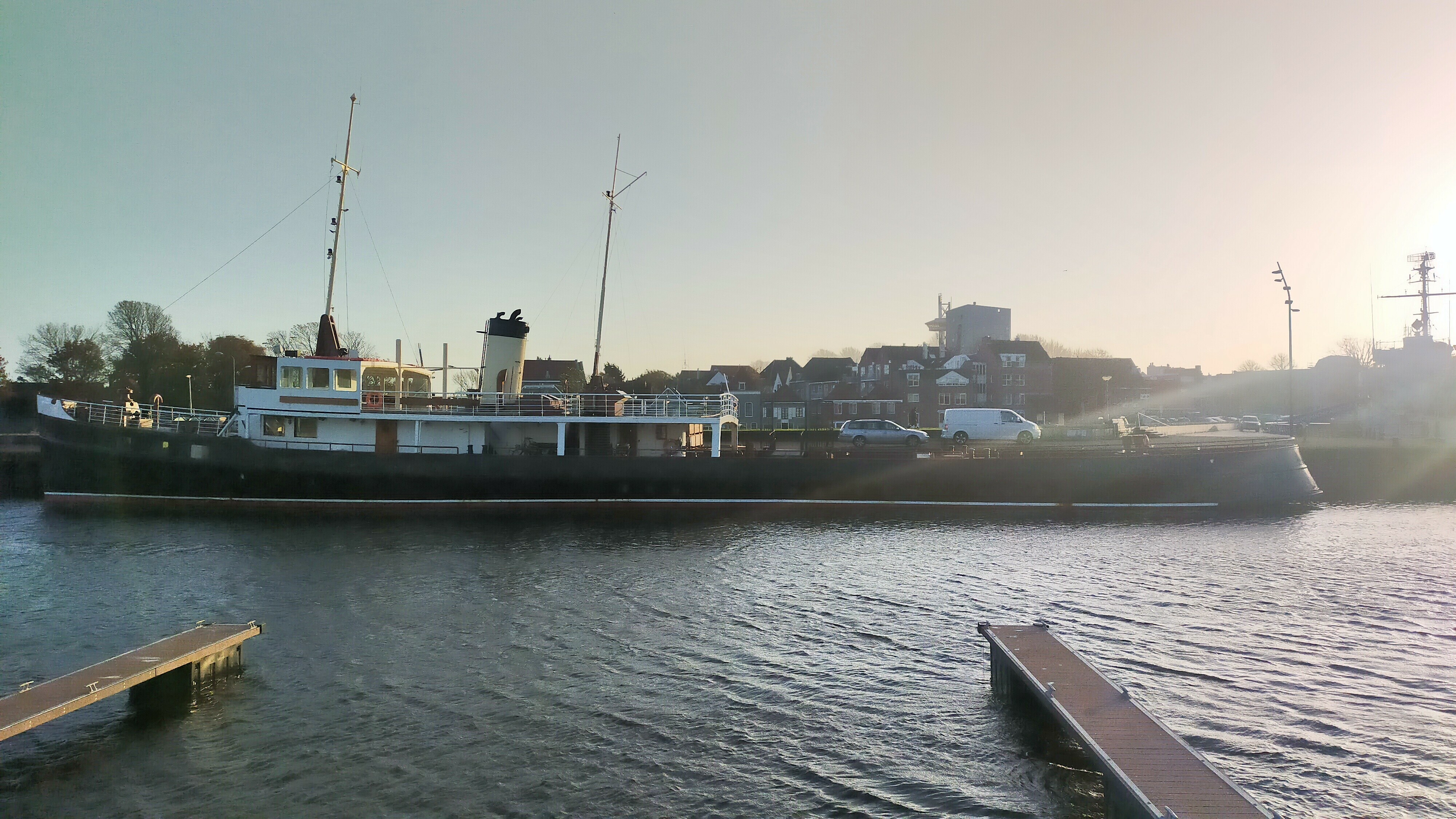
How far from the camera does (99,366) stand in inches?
2645

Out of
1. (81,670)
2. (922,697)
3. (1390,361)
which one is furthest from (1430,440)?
(81,670)

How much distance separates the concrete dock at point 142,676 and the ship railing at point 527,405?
17103 mm

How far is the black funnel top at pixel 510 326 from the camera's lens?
31875 mm

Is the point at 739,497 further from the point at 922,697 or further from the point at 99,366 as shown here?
the point at 99,366

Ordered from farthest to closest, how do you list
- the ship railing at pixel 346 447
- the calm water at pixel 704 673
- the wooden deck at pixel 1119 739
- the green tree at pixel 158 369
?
the green tree at pixel 158 369, the ship railing at pixel 346 447, the calm water at pixel 704 673, the wooden deck at pixel 1119 739

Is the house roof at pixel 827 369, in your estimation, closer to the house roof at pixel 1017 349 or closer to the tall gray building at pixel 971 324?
the house roof at pixel 1017 349

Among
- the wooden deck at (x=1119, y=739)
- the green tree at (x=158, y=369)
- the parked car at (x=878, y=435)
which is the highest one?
the green tree at (x=158, y=369)

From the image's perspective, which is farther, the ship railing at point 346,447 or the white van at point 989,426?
the white van at point 989,426

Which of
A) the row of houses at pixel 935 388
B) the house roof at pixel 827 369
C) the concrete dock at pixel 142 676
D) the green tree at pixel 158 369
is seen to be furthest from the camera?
the house roof at pixel 827 369

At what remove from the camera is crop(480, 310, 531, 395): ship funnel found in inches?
1247

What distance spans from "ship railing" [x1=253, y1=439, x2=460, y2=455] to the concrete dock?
57.4 ft

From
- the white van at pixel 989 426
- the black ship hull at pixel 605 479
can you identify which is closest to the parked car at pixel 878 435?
Result: the white van at pixel 989 426

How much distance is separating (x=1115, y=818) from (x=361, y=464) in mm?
27928

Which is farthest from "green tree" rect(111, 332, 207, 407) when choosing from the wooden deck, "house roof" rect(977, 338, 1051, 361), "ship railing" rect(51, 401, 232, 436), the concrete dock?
"house roof" rect(977, 338, 1051, 361)
